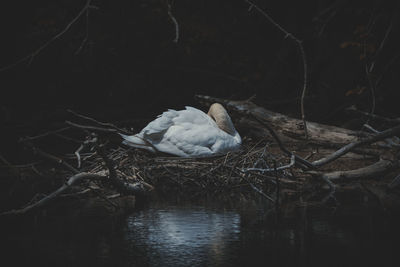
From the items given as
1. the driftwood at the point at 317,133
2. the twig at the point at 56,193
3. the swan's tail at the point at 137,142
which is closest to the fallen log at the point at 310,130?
the driftwood at the point at 317,133

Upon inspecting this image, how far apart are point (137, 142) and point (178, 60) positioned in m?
5.17

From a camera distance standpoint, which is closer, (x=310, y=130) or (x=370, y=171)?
(x=370, y=171)

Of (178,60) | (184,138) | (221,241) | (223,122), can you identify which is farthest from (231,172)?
(178,60)

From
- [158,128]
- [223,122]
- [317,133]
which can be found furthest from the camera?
[317,133]

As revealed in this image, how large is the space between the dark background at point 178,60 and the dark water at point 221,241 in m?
5.53

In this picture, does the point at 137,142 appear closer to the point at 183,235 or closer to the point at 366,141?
the point at 366,141

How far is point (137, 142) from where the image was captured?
23.8 feet

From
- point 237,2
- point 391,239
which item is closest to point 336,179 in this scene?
point 391,239

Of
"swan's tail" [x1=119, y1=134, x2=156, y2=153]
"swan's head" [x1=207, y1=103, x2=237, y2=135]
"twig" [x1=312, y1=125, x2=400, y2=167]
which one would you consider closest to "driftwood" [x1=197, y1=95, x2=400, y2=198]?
"swan's head" [x1=207, y1=103, x2=237, y2=135]

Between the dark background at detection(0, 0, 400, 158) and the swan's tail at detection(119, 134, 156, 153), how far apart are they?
344 cm

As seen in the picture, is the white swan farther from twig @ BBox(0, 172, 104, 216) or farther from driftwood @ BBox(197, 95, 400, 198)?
twig @ BBox(0, 172, 104, 216)

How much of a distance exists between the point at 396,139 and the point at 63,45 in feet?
19.7

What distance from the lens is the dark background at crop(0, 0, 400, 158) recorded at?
431 inches

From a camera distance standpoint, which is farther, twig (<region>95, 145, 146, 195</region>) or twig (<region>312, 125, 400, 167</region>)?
twig (<region>312, 125, 400, 167</region>)
